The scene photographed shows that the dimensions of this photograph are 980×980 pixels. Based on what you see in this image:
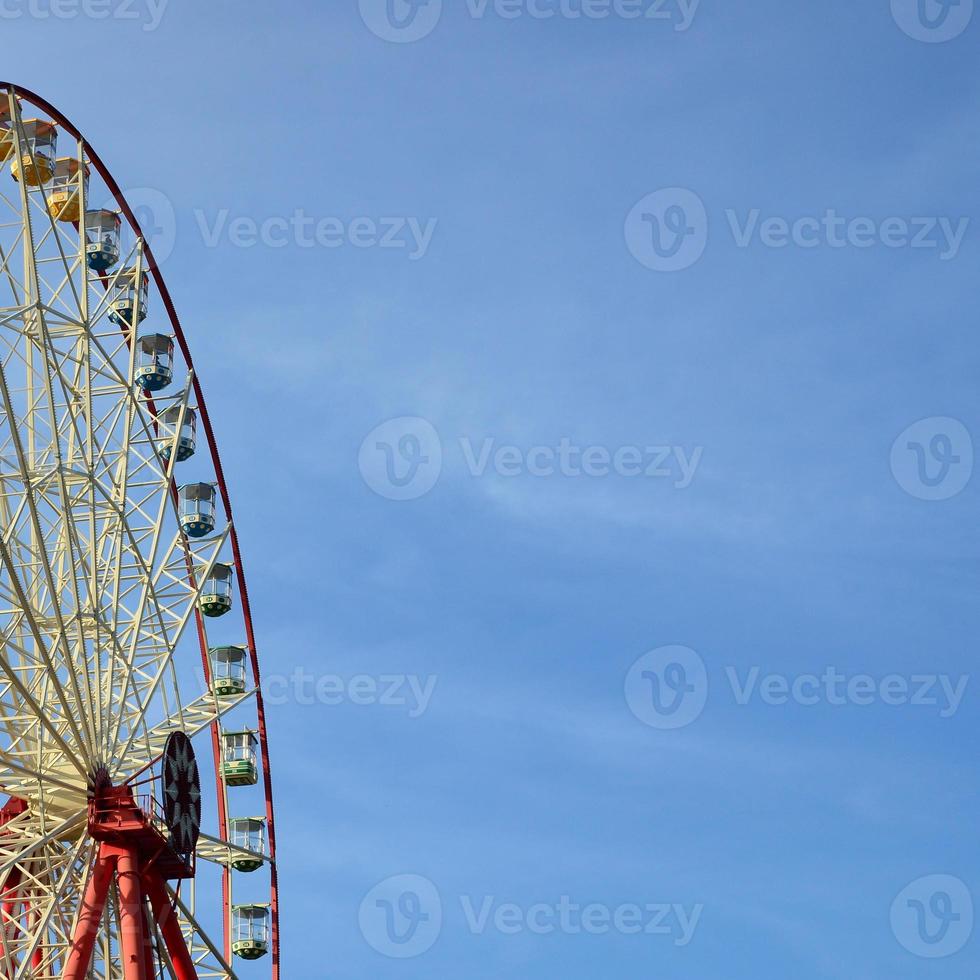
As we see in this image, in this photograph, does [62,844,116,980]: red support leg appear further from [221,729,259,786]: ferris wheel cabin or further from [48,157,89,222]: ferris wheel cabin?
[48,157,89,222]: ferris wheel cabin

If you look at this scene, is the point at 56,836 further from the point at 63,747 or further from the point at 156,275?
the point at 156,275

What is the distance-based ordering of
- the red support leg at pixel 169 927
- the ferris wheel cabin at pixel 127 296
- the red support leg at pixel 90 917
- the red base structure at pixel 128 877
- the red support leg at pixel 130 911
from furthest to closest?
the ferris wheel cabin at pixel 127 296 < the red support leg at pixel 169 927 < the red support leg at pixel 130 911 < the red base structure at pixel 128 877 < the red support leg at pixel 90 917

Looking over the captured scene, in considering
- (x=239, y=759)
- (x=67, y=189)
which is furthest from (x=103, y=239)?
(x=239, y=759)

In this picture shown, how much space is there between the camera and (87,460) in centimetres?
4234

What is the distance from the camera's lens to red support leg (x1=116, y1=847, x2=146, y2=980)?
39344 mm

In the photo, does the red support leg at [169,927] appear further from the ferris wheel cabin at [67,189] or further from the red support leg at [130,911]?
the ferris wheel cabin at [67,189]

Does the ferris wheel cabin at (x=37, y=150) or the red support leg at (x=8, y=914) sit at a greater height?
the ferris wheel cabin at (x=37, y=150)

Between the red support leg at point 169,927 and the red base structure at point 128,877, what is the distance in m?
0.02

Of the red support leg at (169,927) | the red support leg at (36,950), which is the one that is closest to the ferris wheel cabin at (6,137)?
the red support leg at (169,927)

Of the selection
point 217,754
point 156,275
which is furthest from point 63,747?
point 156,275

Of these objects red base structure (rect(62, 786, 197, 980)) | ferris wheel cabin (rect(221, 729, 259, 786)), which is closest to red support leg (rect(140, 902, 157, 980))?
red base structure (rect(62, 786, 197, 980))

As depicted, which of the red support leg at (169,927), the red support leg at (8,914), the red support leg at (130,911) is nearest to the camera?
the red support leg at (8,914)

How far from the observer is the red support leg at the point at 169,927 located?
4084cm

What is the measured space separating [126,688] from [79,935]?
5.48 m
